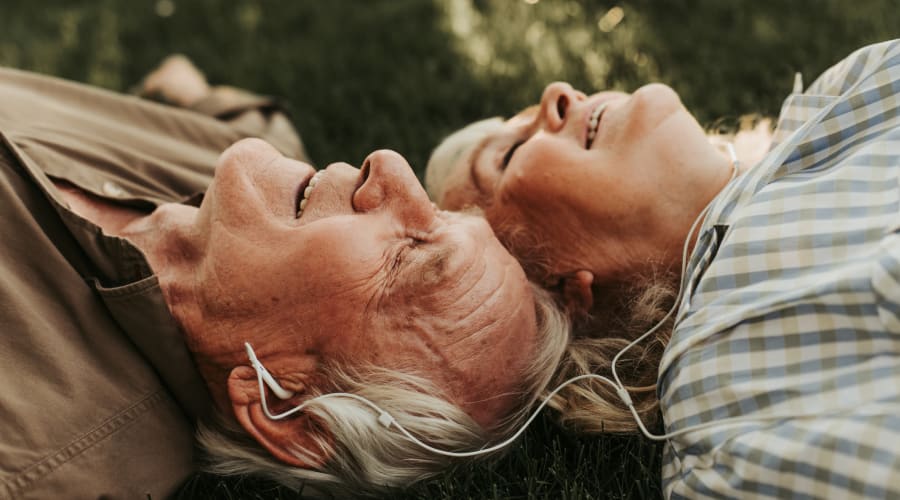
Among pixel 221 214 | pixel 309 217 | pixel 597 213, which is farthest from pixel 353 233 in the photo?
pixel 597 213

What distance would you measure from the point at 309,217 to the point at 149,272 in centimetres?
44

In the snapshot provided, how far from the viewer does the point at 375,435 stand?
6.70 feet

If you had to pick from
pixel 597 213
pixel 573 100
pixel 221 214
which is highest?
pixel 221 214

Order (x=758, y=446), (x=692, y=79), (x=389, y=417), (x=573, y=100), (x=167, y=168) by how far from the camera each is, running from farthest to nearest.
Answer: (x=692, y=79) → (x=167, y=168) → (x=573, y=100) → (x=389, y=417) → (x=758, y=446)

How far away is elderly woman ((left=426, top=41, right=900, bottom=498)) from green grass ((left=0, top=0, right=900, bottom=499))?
3.74 feet

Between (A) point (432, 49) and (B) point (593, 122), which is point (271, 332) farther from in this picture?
(A) point (432, 49)

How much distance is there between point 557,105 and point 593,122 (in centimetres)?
17

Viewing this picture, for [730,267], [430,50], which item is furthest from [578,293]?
[430,50]

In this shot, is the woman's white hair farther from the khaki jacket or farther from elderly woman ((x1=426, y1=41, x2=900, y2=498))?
elderly woman ((x1=426, y1=41, x2=900, y2=498))

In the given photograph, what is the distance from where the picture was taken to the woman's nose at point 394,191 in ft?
6.87

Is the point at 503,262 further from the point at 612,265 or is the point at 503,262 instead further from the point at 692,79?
the point at 692,79

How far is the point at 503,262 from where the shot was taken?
2.19 meters

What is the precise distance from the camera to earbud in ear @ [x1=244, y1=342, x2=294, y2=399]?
1.99m

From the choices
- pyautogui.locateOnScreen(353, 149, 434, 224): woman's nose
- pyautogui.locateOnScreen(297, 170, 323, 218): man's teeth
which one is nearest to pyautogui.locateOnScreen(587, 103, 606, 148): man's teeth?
pyautogui.locateOnScreen(353, 149, 434, 224): woman's nose
